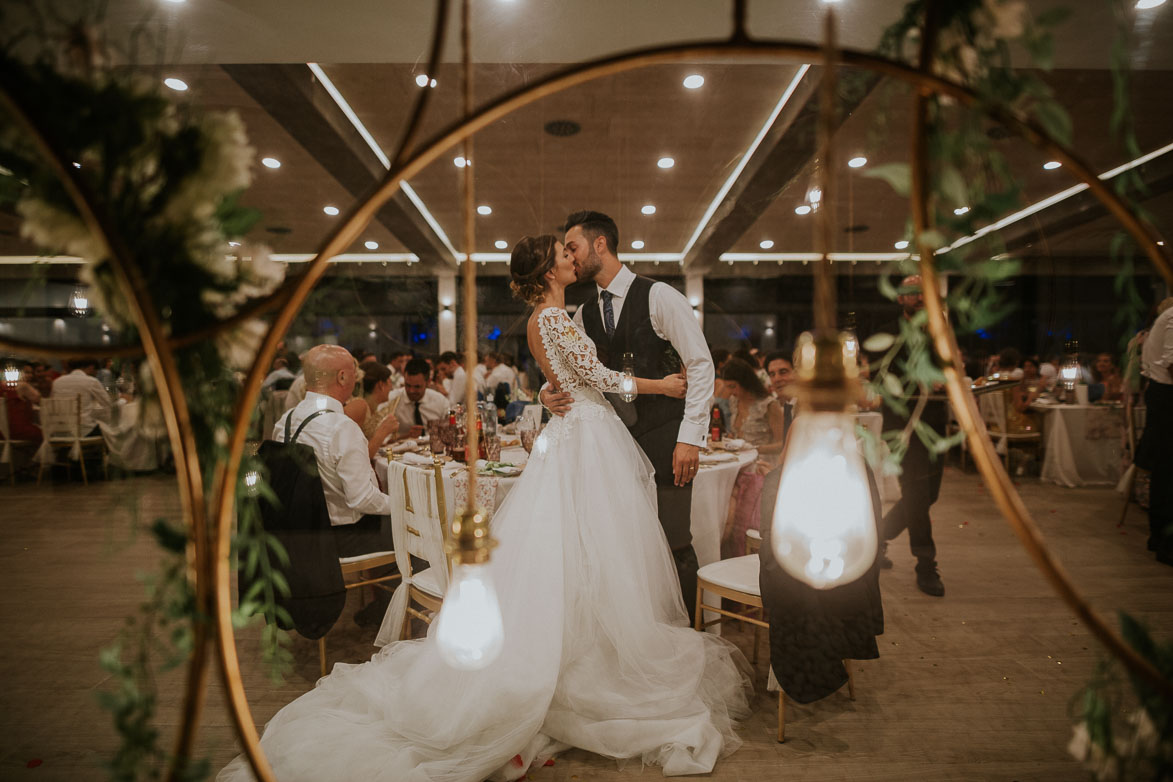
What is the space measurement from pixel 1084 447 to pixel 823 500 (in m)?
6.86

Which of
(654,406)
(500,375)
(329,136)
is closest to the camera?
(654,406)

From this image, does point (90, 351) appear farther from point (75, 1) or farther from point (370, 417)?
point (370, 417)

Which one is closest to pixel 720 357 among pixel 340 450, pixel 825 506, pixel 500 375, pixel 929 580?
pixel 500 375

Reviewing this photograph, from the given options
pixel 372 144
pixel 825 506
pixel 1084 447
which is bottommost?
pixel 1084 447

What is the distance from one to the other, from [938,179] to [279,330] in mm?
927

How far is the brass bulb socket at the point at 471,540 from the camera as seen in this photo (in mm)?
854

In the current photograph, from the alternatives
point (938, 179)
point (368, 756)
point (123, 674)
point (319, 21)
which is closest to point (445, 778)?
point (368, 756)

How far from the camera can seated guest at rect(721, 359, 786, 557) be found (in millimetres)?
3139

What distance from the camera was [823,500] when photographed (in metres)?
0.79

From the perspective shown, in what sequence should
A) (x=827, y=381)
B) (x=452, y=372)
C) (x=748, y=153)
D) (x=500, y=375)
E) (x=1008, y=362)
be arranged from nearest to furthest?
(x=827, y=381), (x=748, y=153), (x=452, y=372), (x=1008, y=362), (x=500, y=375)

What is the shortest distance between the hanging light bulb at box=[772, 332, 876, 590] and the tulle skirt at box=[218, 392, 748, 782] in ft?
4.47

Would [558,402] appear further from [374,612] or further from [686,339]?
[374,612]

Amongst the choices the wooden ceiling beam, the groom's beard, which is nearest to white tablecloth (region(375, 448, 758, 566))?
the groom's beard

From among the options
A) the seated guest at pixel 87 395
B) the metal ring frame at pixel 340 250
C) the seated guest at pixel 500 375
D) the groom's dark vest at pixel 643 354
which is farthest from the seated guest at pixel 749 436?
the seated guest at pixel 87 395
